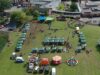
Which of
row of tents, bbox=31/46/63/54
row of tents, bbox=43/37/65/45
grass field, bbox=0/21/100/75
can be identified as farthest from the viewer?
row of tents, bbox=43/37/65/45

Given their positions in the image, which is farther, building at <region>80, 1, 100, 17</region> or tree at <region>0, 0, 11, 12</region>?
tree at <region>0, 0, 11, 12</region>

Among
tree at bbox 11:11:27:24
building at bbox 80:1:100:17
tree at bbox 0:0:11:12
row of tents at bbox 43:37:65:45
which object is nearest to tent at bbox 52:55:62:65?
row of tents at bbox 43:37:65:45

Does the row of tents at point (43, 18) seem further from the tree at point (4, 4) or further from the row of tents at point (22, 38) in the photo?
the tree at point (4, 4)

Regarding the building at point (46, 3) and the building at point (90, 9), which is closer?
the building at point (90, 9)

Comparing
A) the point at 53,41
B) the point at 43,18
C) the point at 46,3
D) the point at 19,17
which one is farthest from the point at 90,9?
the point at 53,41

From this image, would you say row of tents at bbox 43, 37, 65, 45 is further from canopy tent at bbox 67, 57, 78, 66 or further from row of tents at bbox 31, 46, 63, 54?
canopy tent at bbox 67, 57, 78, 66

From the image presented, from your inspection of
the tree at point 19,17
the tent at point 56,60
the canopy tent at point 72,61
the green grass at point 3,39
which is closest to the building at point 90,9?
the tree at point 19,17

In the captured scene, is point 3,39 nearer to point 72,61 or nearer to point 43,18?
point 43,18

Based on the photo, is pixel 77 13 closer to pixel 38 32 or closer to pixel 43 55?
pixel 38 32
